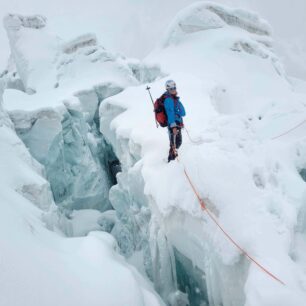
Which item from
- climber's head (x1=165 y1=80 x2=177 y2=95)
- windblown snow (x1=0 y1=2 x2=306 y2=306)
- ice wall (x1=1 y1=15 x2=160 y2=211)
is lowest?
ice wall (x1=1 y1=15 x2=160 y2=211)

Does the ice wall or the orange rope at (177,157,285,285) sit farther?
the ice wall

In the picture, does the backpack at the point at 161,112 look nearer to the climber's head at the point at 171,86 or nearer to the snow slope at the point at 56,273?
the climber's head at the point at 171,86

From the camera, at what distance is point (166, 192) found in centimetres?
645

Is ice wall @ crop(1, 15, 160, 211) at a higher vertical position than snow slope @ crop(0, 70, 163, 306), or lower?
lower

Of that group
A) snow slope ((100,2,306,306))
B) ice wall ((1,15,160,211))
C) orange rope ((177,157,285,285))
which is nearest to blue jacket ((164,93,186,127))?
snow slope ((100,2,306,306))

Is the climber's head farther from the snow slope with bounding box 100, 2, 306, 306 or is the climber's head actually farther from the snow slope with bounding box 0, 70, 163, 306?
the snow slope with bounding box 0, 70, 163, 306

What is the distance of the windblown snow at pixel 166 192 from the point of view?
14.0 feet

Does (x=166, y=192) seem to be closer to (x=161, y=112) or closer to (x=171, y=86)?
(x=161, y=112)

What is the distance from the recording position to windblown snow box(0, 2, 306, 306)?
425 centimetres

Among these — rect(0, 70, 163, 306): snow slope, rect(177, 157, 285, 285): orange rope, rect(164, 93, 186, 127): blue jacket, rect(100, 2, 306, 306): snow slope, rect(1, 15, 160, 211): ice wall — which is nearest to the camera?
rect(0, 70, 163, 306): snow slope

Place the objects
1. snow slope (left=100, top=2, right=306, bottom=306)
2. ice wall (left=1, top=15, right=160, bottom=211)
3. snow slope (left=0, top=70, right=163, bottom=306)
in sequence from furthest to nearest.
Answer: ice wall (left=1, top=15, right=160, bottom=211) → snow slope (left=100, top=2, right=306, bottom=306) → snow slope (left=0, top=70, right=163, bottom=306)

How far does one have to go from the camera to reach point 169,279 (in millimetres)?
7102

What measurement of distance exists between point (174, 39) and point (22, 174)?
16025 millimetres

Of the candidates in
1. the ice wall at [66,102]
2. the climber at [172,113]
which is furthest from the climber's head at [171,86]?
the ice wall at [66,102]
